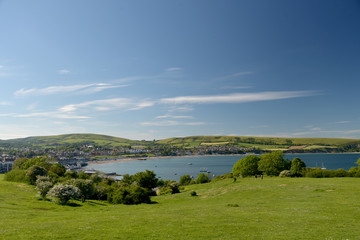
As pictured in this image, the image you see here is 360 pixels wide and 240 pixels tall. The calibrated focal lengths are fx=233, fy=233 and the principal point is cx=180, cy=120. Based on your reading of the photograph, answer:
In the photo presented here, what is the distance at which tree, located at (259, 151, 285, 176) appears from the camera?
85750mm

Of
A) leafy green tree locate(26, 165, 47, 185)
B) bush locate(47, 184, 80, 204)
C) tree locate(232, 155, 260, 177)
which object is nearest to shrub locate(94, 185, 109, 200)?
bush locate(47, 184, 80, 204)

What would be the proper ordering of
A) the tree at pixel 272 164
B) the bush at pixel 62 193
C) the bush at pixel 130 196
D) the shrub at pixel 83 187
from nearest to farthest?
1. the bush at pixel 62 193
2. the bush at pixel 130 196
3. the shrub at pixel 83 187
4. the tree at pixel 272 164

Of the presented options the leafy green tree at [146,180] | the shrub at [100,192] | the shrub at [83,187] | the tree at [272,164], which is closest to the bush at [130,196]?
the shrub at [83,187]

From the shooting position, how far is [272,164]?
86.5 meters

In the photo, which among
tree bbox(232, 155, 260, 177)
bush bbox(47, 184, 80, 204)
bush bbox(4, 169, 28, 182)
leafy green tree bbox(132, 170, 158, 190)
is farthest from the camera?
tree bbox(232, 155, 260, 177)

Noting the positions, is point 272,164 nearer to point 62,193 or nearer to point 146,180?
point 146,180

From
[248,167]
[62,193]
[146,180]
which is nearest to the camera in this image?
[62,193]

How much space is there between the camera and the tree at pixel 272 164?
85750 millimetres

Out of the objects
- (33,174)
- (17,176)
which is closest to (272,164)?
A: (33,174)

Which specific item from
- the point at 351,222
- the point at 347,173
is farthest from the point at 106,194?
the point at 347,173

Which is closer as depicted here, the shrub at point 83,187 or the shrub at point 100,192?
the shrub at point 83,187

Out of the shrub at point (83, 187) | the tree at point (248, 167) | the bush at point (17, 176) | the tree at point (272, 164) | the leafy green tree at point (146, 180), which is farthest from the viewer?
the tree at point (248, 167)

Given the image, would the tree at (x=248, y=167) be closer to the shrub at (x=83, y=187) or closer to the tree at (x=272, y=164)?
→ the tree at (x=272, y=164)

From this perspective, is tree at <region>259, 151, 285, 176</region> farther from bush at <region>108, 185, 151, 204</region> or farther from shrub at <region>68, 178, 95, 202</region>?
shrub at <region>68, 178, 95, 202</region>
